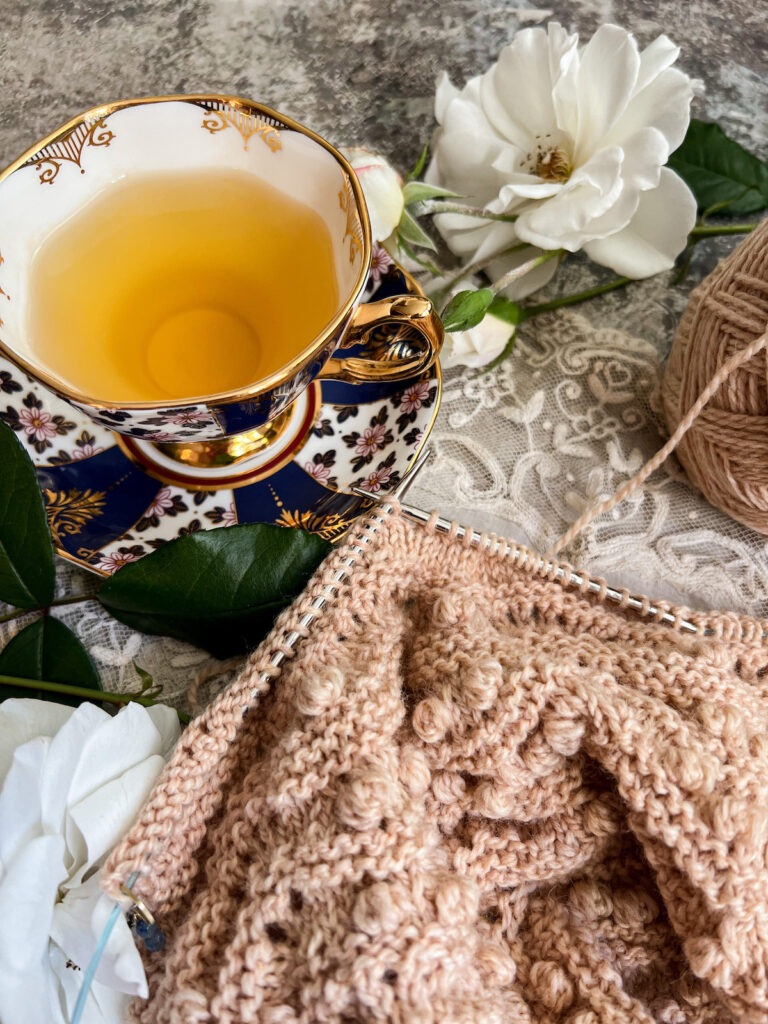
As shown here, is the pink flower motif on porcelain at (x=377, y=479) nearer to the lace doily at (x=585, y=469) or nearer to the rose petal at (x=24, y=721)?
the lace doily at (x=585, y=469)

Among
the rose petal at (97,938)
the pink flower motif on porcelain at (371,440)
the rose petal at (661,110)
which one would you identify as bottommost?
the rose petal at (97,938)

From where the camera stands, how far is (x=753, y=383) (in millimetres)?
690

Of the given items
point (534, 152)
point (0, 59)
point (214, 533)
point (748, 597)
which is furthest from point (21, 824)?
point (0, 59)

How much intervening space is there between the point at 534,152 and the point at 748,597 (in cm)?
52

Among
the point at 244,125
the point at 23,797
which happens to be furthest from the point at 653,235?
the point at 23,797

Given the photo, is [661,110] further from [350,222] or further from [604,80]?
[350,222]

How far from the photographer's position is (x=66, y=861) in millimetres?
586

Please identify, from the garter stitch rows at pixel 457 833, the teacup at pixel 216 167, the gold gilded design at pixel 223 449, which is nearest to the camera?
the garter stitch rows at pixel 457 833

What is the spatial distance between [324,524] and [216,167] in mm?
368

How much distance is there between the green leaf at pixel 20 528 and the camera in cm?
67

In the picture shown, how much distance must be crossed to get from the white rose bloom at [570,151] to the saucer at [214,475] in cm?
15

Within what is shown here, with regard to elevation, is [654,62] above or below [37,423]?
above

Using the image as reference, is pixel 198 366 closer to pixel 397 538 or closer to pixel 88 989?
pixel 397 538

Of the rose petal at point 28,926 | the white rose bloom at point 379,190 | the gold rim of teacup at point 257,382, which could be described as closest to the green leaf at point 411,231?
the white rose bloom at point 379,190
